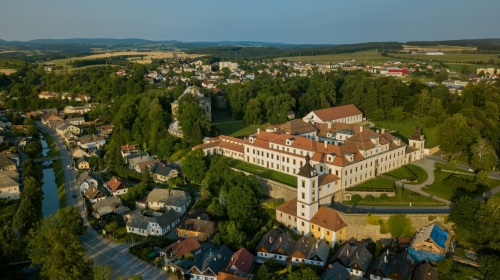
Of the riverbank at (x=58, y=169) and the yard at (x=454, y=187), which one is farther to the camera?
the riverbank at (x=58, y=169)

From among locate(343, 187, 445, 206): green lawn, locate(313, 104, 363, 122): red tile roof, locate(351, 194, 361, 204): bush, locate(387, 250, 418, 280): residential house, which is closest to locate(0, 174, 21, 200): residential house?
locate(343, 187, 445, 206): green lawn

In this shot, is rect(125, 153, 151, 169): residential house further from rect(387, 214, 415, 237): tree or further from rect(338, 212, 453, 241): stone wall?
rect(387, 214, 415, 237): tree

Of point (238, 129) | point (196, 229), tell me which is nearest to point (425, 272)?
point (196, 229)

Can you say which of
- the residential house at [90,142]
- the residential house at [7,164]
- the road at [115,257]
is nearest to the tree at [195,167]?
the road at [115,257]

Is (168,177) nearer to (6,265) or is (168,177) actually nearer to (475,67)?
(6,265)

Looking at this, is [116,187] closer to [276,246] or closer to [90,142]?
[276,246]

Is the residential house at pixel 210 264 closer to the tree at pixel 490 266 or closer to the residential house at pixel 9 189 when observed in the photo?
the tree at pixel 490 266
